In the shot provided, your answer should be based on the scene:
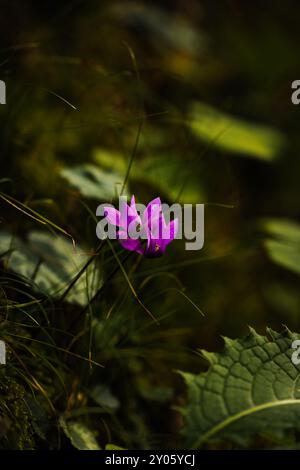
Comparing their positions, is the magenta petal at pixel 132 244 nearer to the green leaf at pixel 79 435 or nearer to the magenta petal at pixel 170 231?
the magenta petal at pixel 170 231

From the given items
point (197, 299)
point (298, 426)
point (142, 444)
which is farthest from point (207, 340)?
point (298, 426)

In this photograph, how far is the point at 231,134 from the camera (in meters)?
2.08

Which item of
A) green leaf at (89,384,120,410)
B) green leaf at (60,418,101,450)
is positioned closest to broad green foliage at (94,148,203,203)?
green leaf at (89,384,120,410)

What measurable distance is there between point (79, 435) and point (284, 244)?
92cm

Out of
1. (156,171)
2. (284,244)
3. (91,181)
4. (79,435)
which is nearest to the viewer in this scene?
(79,435)

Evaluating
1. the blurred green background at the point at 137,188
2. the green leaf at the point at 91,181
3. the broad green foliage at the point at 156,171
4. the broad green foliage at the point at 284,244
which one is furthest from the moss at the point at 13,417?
the broad green foliage at the point at 284,244

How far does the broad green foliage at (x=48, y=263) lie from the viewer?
1.07m

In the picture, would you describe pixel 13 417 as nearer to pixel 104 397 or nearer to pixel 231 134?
pixel 104 397

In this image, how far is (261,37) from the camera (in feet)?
10.9

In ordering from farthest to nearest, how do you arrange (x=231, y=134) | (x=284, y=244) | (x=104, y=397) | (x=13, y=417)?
(x=231, y=134)
(x=284, y=244)
(x=104, y=397)
(x=13, y=417)

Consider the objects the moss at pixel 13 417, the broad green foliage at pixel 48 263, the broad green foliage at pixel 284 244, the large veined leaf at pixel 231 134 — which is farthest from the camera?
the large veined leaf at pixel 231 134

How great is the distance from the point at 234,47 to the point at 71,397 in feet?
8.55

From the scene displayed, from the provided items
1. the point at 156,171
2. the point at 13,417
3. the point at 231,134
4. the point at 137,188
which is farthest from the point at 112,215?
the point at 231,134

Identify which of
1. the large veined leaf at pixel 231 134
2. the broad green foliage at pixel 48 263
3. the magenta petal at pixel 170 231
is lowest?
the magenta petal at pixel 170 231
